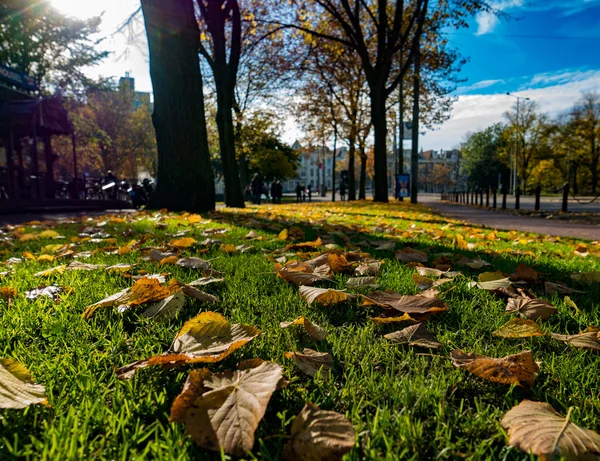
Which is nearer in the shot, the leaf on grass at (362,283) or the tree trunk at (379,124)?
the leaf on grass at (362,283)

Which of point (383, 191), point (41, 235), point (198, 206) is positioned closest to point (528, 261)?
point (41, 235)

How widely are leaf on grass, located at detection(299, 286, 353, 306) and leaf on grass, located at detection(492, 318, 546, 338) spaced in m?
0.59

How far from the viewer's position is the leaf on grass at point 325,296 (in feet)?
5.49

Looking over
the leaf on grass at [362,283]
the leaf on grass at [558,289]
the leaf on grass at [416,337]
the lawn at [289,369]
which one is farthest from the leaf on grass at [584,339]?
the leaf on grass at [362,283]

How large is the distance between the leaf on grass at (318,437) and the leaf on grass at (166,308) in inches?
32.4

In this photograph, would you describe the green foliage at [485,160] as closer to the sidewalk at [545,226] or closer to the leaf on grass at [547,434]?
the sidewalk at [545,226]

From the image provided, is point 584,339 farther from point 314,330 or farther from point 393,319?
point 314,330

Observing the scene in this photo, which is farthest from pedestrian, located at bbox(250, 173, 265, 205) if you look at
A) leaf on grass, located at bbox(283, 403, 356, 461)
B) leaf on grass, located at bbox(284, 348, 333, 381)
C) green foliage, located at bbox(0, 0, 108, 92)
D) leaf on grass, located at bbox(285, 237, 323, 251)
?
leaf on grass, located at bbox(283, 403, 356, 461)

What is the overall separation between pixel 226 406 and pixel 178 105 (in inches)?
290

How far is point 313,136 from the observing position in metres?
32.1

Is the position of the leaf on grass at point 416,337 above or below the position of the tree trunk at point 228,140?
below

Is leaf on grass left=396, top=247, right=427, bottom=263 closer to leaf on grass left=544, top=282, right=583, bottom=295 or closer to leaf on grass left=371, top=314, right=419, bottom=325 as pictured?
leaf on grass left=544, top=282, right=583, bottom=295

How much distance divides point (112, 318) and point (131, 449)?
0.83 metres

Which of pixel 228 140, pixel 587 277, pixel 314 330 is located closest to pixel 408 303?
pixel 314 330
